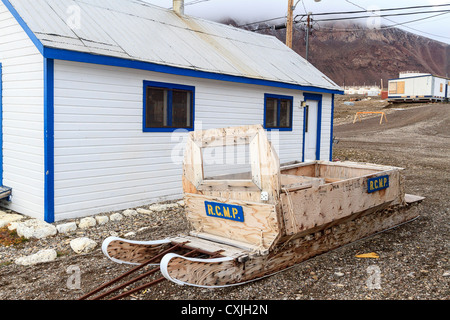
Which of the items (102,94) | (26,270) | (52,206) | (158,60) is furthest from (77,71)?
(26,270)

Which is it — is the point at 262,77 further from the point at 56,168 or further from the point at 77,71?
the point at 56,168

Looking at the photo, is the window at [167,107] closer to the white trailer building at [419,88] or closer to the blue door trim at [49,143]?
the blue door trim at [49,143]

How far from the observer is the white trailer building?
41.5 meters

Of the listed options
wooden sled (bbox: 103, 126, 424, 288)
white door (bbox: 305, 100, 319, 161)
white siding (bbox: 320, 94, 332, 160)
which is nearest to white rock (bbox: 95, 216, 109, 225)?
wooden sled (bbox: 103, 126, 424, 288)

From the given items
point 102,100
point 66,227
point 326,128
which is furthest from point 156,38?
point 326,128

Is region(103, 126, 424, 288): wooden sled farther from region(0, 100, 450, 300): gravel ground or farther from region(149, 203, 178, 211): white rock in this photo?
region(149, 203, 178, 211): white rock

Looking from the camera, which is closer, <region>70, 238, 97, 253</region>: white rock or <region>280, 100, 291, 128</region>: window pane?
<region>70, 238, 97, 253</region>: white rock

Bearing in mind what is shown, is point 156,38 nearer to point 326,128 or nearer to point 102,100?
point 102,100

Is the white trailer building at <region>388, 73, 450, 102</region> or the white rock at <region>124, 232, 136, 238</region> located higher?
the white trailer building at <region>388, 73, 450, 102</region>

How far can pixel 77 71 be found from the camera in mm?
7324

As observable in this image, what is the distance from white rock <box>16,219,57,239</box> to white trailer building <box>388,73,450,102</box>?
41.6 meters

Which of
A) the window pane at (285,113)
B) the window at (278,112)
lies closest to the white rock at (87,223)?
the window at (278,112)

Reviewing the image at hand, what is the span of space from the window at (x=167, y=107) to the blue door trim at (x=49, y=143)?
197 cm

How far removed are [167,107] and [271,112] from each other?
3.71m
